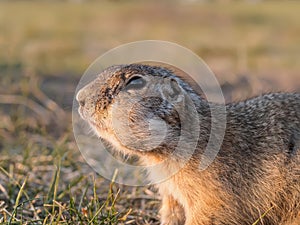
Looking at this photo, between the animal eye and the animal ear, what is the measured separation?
5.6 inches

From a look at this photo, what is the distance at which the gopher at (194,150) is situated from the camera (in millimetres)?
4242

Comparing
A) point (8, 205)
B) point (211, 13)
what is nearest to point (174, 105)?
point (8, 205)

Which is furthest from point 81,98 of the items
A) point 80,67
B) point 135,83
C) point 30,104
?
point 80,67

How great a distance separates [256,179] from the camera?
4.43 meters

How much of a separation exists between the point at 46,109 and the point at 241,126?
514 centimetres

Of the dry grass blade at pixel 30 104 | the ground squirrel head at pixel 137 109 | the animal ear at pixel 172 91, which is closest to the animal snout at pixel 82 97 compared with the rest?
the ground squirrel head at pixel 137 109

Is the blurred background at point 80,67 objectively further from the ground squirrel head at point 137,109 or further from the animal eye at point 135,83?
the animal eye at point 135,83

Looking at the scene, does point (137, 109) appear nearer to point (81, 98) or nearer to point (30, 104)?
point (81, 98)

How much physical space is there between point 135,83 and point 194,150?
56 cm

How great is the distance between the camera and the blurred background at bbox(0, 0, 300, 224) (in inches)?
202

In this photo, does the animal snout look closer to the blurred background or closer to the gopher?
the gopher

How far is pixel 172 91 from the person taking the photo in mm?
4355

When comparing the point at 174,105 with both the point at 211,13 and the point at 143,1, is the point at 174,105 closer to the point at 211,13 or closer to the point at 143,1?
the point at 211,13

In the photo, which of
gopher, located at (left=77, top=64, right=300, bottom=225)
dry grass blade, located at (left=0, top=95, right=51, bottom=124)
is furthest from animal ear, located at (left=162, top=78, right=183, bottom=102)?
dry grass blade, located at (left=0, top=95, right=51, bottom=124)
